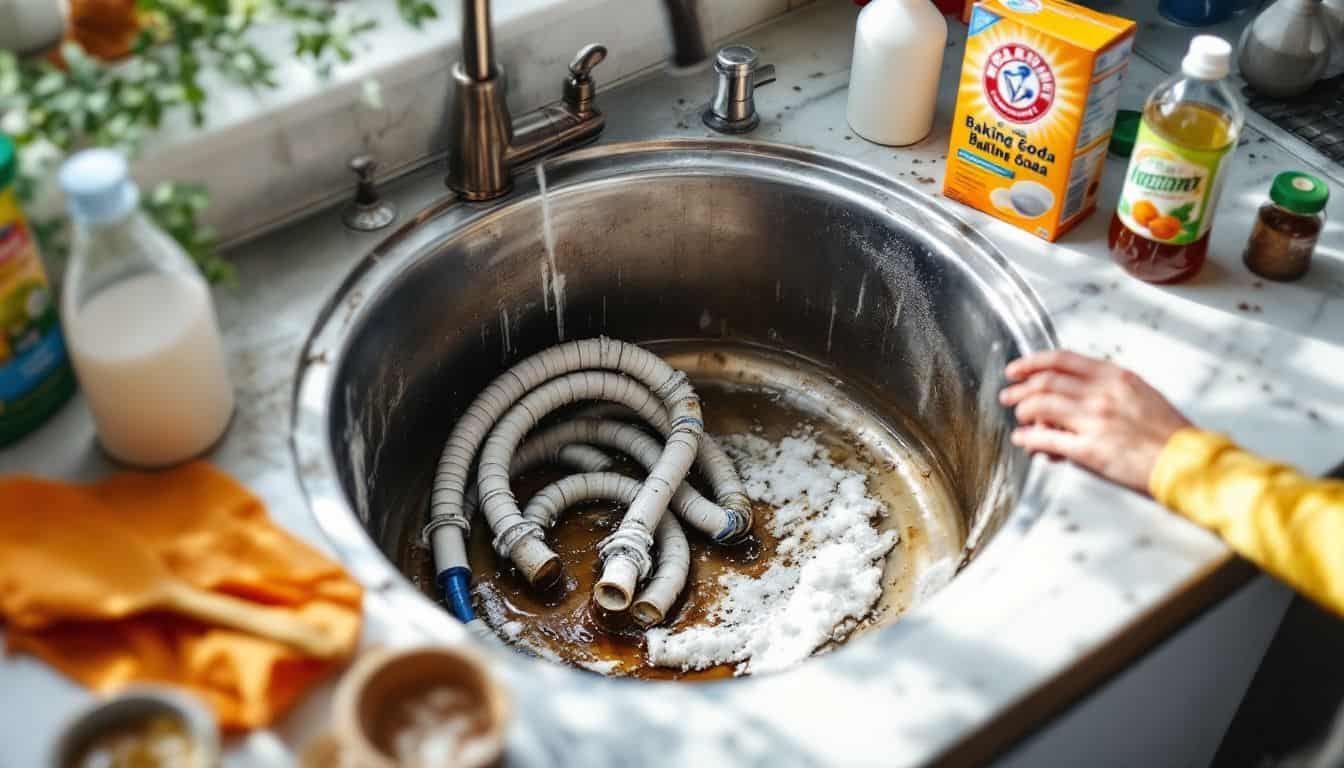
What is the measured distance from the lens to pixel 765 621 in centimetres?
124

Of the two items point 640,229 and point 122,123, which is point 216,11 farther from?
point 640,229

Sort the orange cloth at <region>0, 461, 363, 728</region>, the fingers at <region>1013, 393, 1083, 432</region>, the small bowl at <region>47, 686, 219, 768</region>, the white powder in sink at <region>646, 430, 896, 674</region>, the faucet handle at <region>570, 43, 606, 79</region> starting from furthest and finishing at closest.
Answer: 1. the faucet handle at <region>570, 43, 606, 79</region>
2. the white powder in sink at <region>646, 430, 896, 674</region>
3. the fingers at <region>1013, 393, 1083, 432</region>
4. the orange cloth at <region>0, 461, 363, 728</region>
5. the small bowl at <region>47, 686, 219, 768</region>

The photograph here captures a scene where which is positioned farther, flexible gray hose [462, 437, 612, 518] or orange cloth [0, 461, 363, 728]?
flexible gray hose [462, 437, 612, 518]

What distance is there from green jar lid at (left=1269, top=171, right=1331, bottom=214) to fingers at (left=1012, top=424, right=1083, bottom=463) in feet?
1.12

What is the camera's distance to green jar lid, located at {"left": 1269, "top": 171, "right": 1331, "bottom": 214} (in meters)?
1.21

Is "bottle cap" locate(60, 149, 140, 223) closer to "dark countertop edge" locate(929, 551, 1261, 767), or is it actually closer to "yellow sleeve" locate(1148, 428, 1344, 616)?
"dark countertop edge" locate(929, 551, 1261, 767)

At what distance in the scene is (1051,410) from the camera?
112cm

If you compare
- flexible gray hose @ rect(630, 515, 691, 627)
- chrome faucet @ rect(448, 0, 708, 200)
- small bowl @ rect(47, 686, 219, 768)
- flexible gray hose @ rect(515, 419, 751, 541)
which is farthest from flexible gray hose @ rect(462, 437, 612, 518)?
small bowl @ rect(47, 686, 219, 768)

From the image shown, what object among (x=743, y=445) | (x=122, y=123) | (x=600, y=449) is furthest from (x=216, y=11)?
(x=743, y=445)

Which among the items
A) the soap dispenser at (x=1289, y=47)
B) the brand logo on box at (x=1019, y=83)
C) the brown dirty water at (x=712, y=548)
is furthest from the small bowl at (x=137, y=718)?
the soap dispenser at (x=1289, y=47)

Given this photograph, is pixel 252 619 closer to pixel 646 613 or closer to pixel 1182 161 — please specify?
pixel 646 613

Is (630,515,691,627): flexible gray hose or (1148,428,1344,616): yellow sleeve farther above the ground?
(1148,428,1344,616): yellow sleeve

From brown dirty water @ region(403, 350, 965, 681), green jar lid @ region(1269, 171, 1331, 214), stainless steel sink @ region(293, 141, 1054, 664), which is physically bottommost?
brown dirty water @ region(403, 350, 965, 681)

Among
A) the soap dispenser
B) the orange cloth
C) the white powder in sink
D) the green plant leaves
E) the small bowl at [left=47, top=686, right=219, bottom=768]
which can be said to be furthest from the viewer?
the soap dispenser
